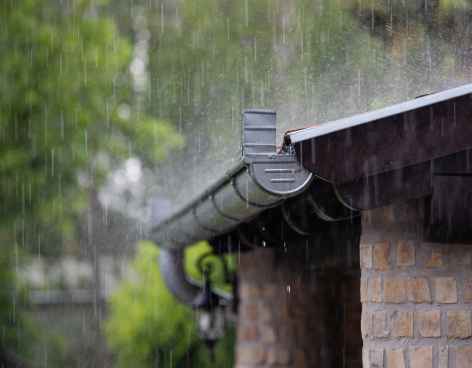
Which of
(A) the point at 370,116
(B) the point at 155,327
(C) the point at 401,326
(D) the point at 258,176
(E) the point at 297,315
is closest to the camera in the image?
(A) the point at 370,116

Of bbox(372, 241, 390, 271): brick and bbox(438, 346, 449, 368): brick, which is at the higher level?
bbox(372, 241, 390, 271): brick

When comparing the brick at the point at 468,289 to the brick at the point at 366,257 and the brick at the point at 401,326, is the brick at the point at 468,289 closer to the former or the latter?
the brick at the point at 401,326

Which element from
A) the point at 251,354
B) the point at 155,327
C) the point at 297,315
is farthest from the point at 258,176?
the point at 155,327

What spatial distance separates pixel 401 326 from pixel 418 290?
127mm

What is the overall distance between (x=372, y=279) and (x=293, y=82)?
974mm

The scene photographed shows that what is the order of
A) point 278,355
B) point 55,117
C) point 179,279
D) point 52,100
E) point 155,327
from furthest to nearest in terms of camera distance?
point 55,117, point 52,100, point 155,327, point 179,279, point 278,355

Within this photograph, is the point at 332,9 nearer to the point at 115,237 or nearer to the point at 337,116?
the point at 337,116

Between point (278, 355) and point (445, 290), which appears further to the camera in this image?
point (278, 355)

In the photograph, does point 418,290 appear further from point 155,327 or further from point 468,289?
point 155,327

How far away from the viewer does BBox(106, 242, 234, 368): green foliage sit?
8617 millimetres

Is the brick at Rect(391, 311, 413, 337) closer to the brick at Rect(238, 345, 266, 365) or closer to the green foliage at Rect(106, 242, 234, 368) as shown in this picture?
the brick at Rect(238, 345, 266, 365)

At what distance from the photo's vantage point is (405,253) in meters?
2.52

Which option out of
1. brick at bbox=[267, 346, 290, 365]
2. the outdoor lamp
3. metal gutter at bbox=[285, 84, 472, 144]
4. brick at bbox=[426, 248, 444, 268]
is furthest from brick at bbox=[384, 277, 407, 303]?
the outdoor lamp

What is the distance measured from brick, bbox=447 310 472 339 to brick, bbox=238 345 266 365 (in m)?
2.42
